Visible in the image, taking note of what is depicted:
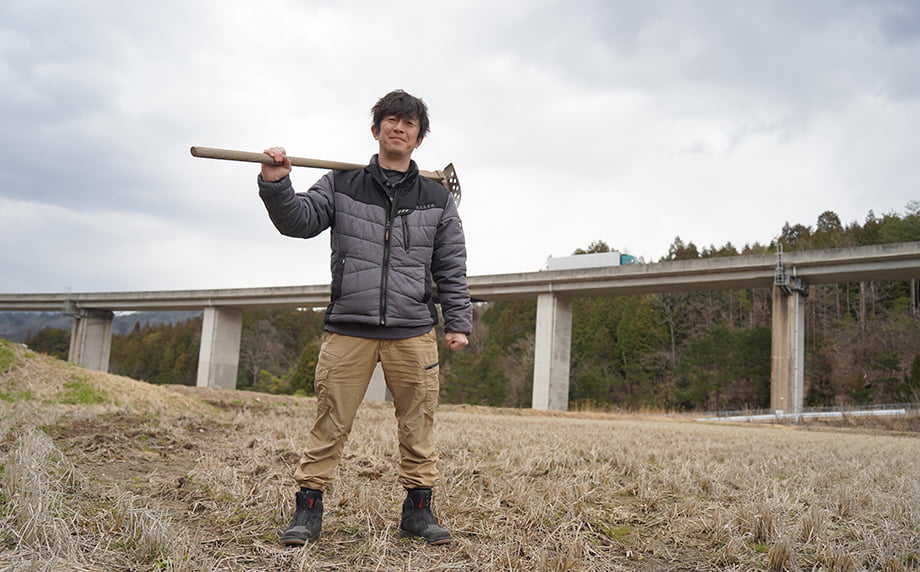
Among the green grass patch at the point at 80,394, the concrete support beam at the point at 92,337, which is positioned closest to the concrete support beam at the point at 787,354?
the green grass patch at the point at 80,394

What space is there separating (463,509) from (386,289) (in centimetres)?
129

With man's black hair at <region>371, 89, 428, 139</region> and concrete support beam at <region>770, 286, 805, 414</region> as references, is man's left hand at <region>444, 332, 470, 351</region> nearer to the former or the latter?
man's black hair at <region>371, 89, 428, 139</region>

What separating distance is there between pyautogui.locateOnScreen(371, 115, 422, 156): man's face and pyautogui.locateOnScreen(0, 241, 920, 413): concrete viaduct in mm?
26811

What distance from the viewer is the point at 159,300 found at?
4750 centimetres

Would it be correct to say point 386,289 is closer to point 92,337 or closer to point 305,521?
point 305,521

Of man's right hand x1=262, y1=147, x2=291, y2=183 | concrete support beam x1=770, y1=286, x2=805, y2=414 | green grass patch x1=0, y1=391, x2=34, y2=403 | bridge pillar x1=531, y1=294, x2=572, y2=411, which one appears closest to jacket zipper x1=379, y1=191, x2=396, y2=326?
man's right hand x1=262, y1=147, x2=291, y2=183

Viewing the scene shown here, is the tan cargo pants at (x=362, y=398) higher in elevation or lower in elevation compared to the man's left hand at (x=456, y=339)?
lower

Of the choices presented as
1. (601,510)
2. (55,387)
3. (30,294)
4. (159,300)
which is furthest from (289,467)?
(30,294)

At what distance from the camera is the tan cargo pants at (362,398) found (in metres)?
3.14

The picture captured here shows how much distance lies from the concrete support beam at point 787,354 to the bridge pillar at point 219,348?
3278 cm

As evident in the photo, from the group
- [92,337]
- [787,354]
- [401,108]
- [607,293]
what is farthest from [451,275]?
[92,337]

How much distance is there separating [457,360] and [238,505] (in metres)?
50.5

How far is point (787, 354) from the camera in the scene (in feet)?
90.5

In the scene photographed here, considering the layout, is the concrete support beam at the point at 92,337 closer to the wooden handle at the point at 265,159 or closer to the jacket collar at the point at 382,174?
the wooden handle at the point at 265,159
